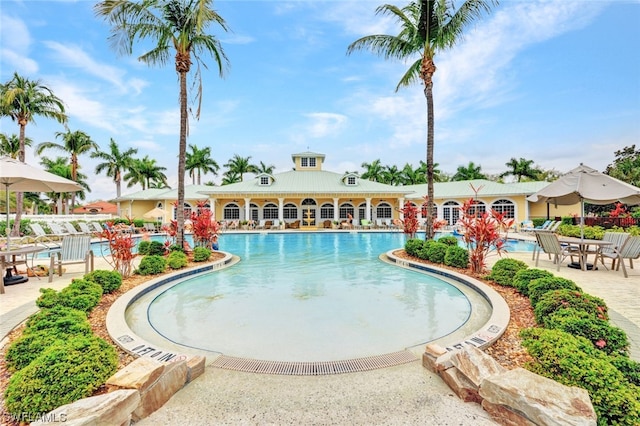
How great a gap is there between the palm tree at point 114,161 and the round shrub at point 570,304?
40.5 meters

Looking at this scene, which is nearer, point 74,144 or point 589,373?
point 589,373

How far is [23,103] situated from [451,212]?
102ft

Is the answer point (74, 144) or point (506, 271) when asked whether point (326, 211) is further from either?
point (74, 144)

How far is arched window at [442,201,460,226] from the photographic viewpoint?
2691cm

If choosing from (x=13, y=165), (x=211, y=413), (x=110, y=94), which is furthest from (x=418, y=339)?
(x=110, y=94)

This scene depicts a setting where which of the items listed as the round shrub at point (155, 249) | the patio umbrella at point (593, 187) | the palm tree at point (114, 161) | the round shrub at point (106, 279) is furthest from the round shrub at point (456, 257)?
the palm tree at point (114, 161)

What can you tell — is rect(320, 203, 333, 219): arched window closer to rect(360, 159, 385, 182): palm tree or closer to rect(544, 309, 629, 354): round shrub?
rect(360, 159, 385, 182): palm tree

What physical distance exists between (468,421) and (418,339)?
186cm

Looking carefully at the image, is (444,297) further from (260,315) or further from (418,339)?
(260,315)

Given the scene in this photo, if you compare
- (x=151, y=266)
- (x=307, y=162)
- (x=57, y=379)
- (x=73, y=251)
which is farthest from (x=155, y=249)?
(x=307, y=162)

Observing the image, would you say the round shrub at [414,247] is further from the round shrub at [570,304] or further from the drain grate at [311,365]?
the drain grate at [311,365]

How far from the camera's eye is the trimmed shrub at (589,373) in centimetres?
216

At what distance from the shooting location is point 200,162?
123 ft

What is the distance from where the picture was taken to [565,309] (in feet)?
12.0
